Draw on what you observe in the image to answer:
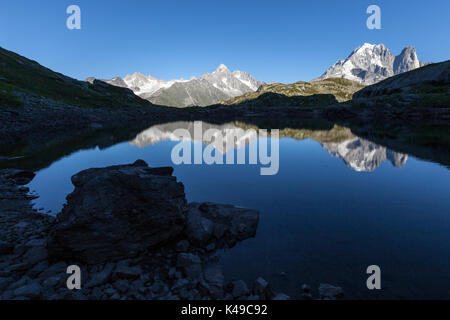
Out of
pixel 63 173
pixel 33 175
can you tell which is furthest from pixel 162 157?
pixel 33 175

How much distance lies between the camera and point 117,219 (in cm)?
1163

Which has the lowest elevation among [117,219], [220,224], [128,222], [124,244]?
[124,244]

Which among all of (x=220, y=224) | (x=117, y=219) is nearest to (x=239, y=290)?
(x=220, y=224)

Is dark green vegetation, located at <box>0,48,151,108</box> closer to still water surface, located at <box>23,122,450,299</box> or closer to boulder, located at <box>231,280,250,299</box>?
still water surface, located at <box>23,122,450,299</box>

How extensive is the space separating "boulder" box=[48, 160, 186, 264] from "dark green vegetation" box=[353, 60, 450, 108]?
13973 cm

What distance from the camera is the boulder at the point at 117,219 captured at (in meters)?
10.8

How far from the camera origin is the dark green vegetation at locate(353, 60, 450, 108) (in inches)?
4347

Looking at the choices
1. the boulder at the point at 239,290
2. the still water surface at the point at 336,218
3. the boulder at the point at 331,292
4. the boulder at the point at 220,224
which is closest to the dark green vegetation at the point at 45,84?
the still water surface at the point at 336,218

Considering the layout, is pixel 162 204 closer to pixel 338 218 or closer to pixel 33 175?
pixel 338 218

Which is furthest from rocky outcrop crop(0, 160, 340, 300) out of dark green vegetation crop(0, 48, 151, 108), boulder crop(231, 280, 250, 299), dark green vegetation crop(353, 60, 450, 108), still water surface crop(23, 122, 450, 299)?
dark green vegetation crop(353, 60, 450, 108)

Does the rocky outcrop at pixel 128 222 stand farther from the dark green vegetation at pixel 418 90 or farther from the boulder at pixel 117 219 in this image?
the dark green vegetation at pixel 418 90

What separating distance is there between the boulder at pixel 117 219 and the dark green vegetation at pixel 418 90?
139727 millimetres

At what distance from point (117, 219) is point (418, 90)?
571ft

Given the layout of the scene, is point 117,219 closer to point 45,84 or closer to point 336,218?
point 336,218
